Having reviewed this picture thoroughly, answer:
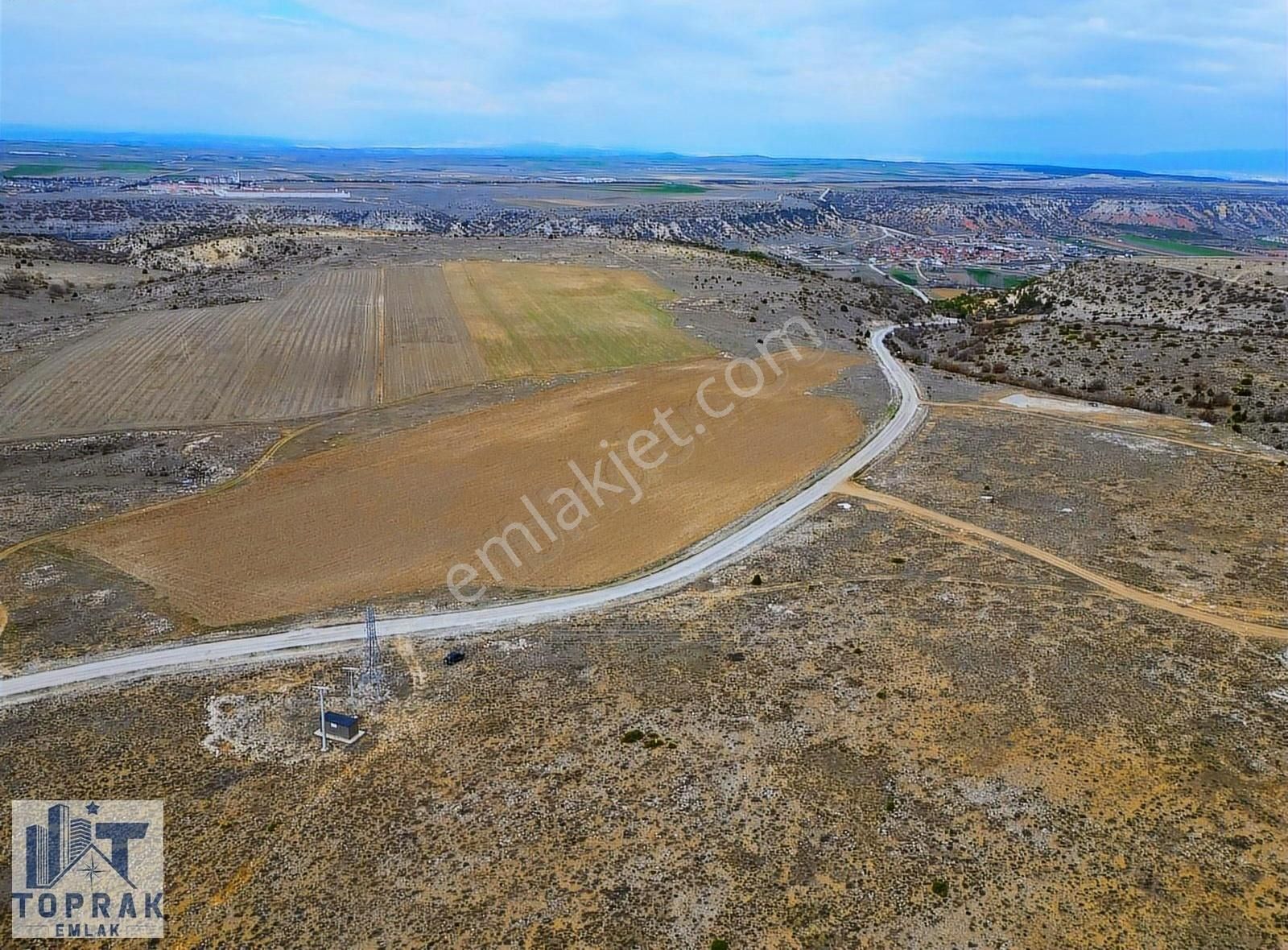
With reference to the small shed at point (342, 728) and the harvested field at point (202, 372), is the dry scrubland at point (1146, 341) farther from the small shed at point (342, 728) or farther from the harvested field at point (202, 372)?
the small shed at point (342, 728)

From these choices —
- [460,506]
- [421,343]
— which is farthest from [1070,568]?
[421,343]

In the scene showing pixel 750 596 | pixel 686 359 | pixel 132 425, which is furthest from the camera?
pixel 686 359

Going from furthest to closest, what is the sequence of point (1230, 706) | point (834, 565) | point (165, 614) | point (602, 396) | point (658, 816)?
point (602, 396) < point (834, 565) < point (165, 614) < point (1230, 706) < point (658, 816)

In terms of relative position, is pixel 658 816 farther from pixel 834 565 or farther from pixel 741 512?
pixel 741 512

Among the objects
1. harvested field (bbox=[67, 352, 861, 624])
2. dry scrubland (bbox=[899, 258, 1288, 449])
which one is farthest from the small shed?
dry scrubland (bbox=[899, 258, 1288, 449])

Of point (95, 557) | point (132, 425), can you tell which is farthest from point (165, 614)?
point (132, 425)

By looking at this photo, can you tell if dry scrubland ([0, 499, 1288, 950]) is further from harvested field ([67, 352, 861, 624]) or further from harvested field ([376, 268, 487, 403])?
harvested field ([376, 268, 487, 403])
